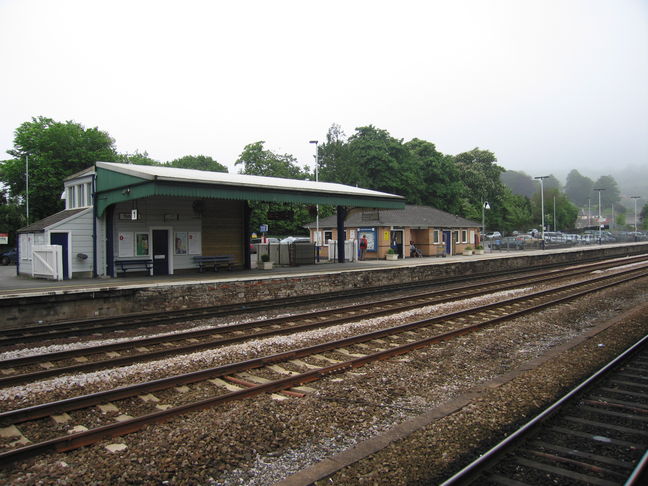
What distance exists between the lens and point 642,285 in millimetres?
18516

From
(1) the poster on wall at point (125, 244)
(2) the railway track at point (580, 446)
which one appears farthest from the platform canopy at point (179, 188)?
(2) the railway track at point (580, 446)

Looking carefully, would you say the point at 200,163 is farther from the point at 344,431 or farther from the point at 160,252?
the point at 344,431

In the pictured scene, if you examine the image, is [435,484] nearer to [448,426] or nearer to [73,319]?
[448,426]

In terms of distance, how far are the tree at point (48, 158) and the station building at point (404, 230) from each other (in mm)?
22940

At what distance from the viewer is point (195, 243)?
2078cm

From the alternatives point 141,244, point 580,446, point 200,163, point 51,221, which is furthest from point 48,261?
point 200,163

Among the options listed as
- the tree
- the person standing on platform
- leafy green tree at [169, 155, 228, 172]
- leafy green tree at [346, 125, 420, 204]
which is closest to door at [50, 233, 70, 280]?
the person standing on platform

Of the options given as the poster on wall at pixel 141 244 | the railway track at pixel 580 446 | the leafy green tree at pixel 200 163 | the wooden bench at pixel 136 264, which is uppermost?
the leafy green tree at pixel 200 163

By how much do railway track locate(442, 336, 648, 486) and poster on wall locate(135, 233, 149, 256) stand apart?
1703 centimetres

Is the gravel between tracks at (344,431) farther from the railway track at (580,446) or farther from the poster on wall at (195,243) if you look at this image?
the poster on wall at (195,243)

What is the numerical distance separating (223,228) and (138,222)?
3875 mm

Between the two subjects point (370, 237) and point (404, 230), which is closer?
point (370, 237)

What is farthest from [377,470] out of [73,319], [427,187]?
[427,187]

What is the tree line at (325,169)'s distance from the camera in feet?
136
